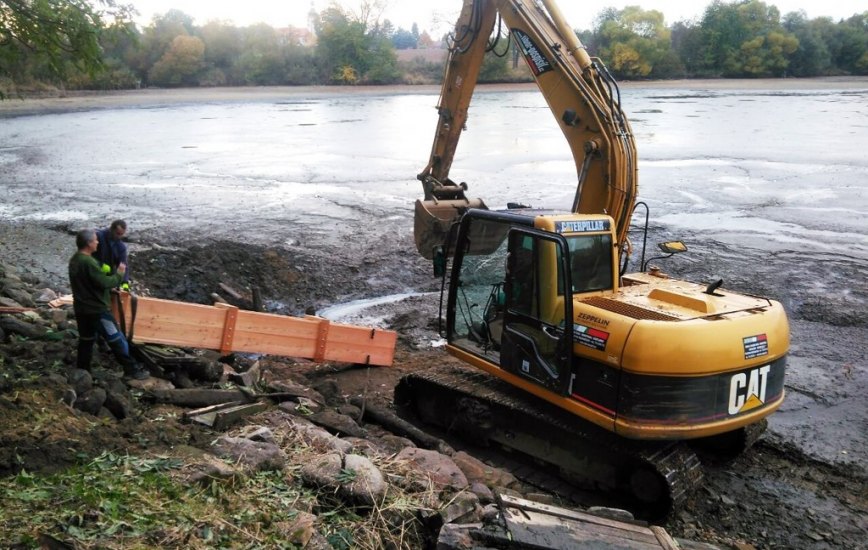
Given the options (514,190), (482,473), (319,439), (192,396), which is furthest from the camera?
(514,190)

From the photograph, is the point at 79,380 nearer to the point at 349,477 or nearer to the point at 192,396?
the point at 192,396

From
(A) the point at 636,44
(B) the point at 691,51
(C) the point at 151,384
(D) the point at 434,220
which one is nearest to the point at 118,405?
(C) the point at 151,384

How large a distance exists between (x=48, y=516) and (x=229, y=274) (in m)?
7.36

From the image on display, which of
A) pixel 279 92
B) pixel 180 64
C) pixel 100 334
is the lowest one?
pixel 100 334

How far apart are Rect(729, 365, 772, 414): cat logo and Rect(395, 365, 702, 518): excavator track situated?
614 millimetres

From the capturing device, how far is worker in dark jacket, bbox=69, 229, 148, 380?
6062mm

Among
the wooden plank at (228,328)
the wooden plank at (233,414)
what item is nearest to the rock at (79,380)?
the wooden plank at (233,414)

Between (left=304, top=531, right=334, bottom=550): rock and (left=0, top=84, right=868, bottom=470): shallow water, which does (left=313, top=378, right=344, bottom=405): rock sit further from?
(left=0, top=84, right=868, bottom=470): shallow water

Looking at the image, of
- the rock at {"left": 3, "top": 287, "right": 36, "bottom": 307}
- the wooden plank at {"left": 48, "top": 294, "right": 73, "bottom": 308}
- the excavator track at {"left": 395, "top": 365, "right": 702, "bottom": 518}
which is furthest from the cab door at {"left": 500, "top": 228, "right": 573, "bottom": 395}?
the rock at {"left": 3, "top": 287, "right": 36, "bottom": 307}

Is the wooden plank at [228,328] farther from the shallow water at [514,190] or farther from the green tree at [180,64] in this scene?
the green tree at [180,64]

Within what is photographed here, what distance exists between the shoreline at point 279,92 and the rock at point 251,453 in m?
43.4

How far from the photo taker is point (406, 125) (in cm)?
3425

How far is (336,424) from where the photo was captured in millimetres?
6121

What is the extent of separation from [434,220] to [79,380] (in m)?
4.23
